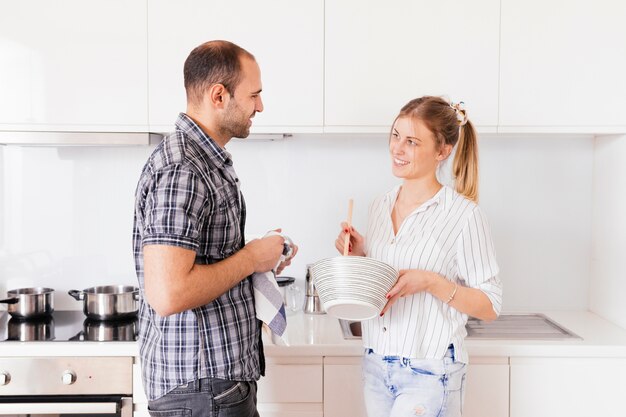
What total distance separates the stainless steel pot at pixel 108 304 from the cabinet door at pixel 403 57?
0.95m

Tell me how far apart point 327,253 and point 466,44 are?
0.96 metres

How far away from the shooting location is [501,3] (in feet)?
8.16

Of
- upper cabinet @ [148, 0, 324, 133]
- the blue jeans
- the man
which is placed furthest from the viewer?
upper cabinet @ [148, 0, 324, 133]

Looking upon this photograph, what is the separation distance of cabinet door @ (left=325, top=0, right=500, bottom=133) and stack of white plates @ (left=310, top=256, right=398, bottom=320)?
849 mm

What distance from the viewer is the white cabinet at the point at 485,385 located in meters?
2.32

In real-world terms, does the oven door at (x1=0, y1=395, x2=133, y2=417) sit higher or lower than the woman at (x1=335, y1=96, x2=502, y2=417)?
lower

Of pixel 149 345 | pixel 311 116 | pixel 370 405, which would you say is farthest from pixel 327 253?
pixel 149 345

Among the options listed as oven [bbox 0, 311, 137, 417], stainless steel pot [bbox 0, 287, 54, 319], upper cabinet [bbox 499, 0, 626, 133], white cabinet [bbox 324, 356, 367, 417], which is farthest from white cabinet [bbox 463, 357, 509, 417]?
stainless steel pot [bbox 0, 287, 54, 319]

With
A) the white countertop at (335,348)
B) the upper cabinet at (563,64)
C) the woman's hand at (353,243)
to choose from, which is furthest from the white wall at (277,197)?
the woman's hand at (353,243)

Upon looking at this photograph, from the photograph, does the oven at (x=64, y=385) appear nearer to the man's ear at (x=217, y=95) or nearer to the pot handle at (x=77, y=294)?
the pot handle at (x=77, y=294)

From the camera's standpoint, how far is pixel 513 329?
8.43 feet

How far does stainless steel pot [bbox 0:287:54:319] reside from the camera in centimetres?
262

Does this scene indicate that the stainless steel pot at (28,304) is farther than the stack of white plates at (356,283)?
Yes

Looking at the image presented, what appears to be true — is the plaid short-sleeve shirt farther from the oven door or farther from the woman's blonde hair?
the oven door
